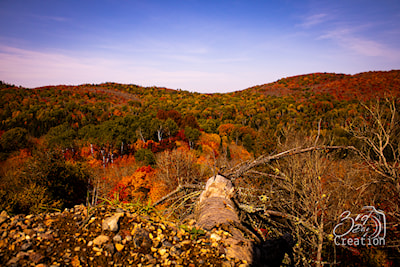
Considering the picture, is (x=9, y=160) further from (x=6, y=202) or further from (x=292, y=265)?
(x=292, y=265)

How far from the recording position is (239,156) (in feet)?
155

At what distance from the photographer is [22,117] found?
242ft

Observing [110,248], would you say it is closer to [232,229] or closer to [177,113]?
[232,229]

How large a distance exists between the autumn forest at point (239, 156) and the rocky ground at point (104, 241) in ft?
0.96

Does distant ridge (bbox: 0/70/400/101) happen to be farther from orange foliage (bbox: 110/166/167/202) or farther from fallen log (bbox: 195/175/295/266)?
fallen log (bbox: 195/175/295/266)

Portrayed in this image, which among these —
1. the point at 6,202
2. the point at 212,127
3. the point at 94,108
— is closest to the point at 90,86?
the point at 94,108

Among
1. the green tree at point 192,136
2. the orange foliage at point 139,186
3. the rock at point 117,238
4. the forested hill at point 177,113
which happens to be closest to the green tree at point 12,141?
the forested hill at point 177,113

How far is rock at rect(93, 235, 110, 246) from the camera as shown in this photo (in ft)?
5.26

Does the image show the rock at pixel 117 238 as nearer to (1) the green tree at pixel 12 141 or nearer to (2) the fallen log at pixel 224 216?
(2) the fallen log at pixel 224 216

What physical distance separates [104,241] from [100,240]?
0.10ft

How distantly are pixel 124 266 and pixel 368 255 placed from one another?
57.8 ft

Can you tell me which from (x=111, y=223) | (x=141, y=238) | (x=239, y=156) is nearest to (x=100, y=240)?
(x=111, y=223)

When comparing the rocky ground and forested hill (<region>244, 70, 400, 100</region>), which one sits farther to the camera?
forested hill (<region>244, 70, 400, 100</region>)

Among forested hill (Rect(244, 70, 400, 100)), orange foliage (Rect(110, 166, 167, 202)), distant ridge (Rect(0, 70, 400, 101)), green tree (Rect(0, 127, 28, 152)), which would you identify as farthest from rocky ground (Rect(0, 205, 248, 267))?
distant ridge (Rect(0, 70, 400, 101))
